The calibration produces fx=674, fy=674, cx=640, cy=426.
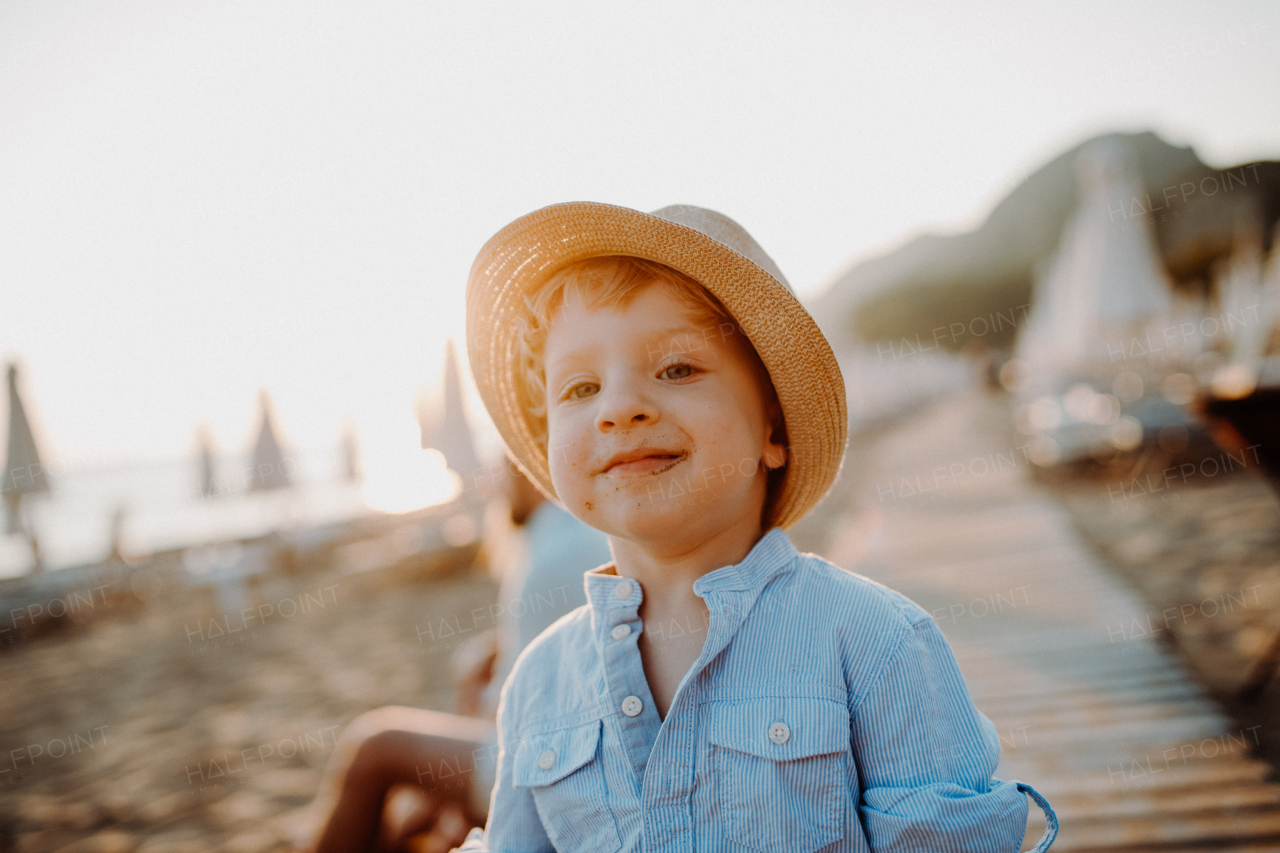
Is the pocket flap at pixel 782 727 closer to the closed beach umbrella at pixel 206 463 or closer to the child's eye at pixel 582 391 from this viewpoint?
the child's eye at pixel 582 391

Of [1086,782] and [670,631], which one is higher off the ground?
[670,631]

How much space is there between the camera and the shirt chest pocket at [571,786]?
108cm

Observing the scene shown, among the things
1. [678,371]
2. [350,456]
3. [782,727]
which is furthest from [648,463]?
[350,456]

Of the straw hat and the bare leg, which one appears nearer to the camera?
the straw hat

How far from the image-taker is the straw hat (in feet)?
3.69

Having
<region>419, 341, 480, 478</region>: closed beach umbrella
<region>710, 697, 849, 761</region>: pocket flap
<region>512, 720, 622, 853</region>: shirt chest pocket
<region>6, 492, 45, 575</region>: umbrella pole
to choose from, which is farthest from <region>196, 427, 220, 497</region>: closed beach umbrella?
<region>710, 697, 849, 761</region>: pocket flap

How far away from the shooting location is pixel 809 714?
100 cm

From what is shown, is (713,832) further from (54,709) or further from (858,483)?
(858,483)

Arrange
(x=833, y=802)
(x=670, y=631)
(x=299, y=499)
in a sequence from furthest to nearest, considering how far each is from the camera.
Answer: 1. (x=299, y=499)
2. (x=670, y=631)
3. (x=833, y=802)

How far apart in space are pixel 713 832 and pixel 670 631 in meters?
0.31

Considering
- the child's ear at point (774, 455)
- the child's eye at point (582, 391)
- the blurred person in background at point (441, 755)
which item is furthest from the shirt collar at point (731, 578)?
the blurred person in background at point (441, 755)

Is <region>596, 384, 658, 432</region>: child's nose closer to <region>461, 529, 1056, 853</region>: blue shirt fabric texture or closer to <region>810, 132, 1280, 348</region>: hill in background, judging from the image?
<region>461, 529, 1056, 853</region>: blue shirt fabric texture

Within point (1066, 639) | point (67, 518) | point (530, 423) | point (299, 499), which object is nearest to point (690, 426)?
point (530, 423)

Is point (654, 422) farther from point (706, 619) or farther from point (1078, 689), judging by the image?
point (1078, 689)
